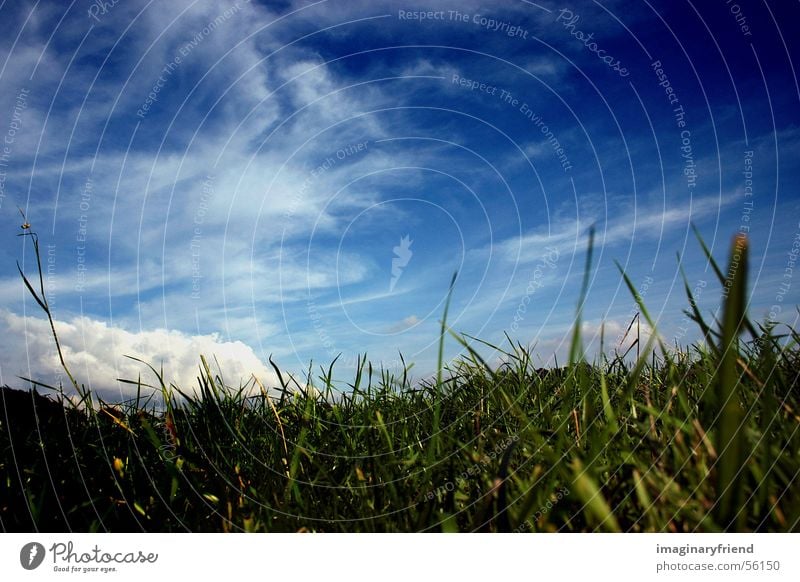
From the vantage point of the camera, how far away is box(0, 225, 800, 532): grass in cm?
167

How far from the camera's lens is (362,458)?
262 cm

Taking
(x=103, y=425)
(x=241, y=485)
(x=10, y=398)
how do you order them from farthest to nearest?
(x=10, y=398) → (x=103, y=425) → (x=241, y=485)

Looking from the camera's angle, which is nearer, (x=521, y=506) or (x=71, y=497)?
(x=521, y=506)

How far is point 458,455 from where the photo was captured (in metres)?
2.49

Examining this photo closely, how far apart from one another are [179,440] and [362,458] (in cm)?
118

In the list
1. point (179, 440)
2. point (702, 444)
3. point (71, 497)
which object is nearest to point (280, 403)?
point (179, 440)

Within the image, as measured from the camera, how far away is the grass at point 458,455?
5.47 feet
